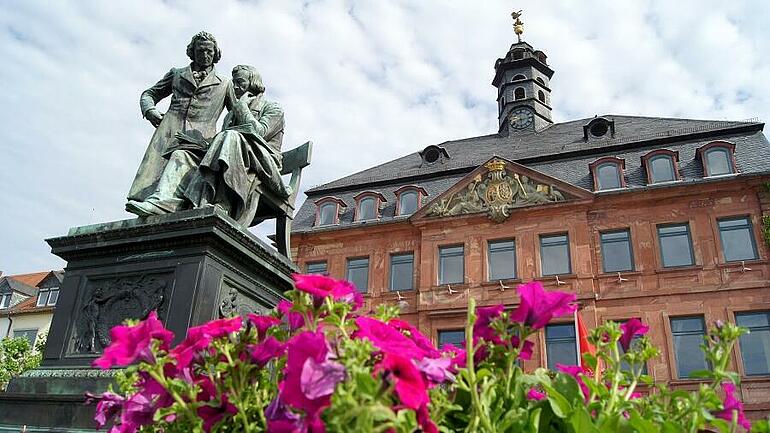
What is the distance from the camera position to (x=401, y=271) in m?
20.3

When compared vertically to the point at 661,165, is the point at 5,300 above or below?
below

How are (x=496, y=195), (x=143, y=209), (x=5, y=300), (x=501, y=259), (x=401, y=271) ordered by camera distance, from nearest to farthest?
(x=143, y=209) < (x=501, y=259) < (x=496, y=195) < (x=401, y=271) < (x=5, y=300)

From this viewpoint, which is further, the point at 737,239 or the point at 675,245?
the point at 675,245

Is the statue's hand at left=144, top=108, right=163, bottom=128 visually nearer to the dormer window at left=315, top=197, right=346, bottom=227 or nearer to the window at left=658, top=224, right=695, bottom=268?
the window at left=658, top=224, right=695, bottom=268

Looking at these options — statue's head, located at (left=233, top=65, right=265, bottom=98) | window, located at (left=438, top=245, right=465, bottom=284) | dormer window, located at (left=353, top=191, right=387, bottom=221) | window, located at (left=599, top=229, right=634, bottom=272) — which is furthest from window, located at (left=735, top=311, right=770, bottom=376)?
statue's head, located at (left=233, top=65, right=265, bottom=98)

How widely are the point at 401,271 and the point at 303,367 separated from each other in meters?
19.6

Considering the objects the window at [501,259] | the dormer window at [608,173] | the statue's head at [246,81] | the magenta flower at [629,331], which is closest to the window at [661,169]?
the dormer window at [608,173]

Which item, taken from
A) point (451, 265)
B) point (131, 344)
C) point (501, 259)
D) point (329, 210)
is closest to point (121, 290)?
point (131, 344)

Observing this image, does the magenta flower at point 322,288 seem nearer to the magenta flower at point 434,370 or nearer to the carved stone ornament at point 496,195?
the magenta flower at point 434,370

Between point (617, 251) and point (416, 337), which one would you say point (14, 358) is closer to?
point (617, 251)

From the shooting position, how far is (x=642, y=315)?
16.8m

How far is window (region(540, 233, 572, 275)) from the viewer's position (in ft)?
59.8

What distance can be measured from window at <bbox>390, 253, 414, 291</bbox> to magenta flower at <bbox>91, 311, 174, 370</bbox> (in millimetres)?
18823

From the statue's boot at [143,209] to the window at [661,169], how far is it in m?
17.9
